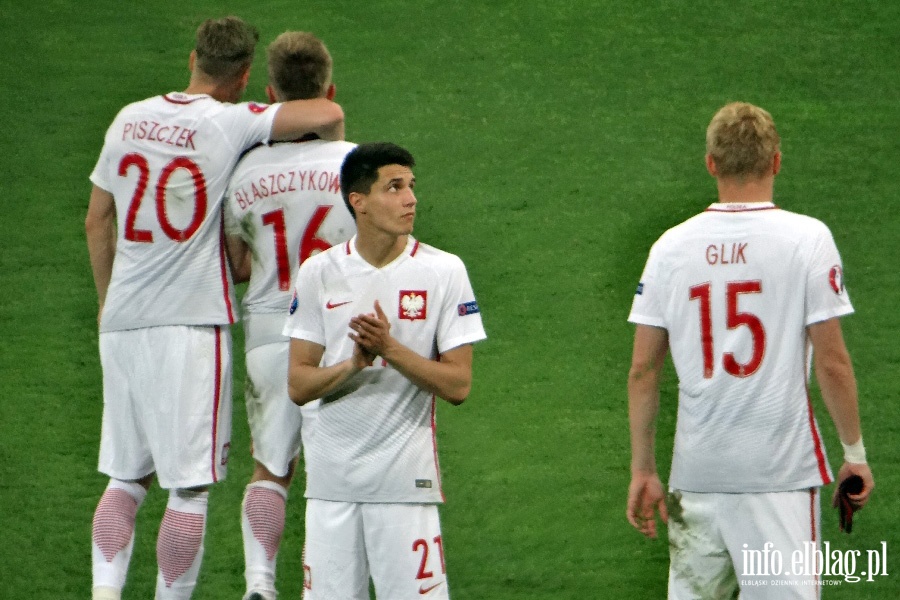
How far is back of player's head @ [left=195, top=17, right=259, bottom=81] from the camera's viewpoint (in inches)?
165

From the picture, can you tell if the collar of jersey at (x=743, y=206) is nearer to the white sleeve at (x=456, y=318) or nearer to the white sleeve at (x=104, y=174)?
the white sleeve at (x=456, y=318)

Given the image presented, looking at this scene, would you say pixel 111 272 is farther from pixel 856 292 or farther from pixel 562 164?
pixel 856 292

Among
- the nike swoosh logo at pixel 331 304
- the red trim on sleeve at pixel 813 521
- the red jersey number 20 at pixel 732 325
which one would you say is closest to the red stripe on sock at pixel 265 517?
the nike swoosh logo at pixel 331 304

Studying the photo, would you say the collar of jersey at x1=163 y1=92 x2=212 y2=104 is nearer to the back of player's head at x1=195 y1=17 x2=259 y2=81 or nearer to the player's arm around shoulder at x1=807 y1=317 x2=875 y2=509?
the back of player's head at x1=195 y1=17 x2=259 y2=81

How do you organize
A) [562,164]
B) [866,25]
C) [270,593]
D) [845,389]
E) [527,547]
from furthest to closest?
[866,25] < [562,164] < [527,547] < [270,593] < [845,389]

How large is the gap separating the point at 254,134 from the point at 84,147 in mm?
3115

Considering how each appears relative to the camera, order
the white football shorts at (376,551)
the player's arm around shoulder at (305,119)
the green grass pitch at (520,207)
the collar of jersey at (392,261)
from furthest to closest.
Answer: the green grass pitch at (520,207) < the player's arm around shoulder at (305,119) < the collar of jersey at (392,261) < the white football shorts at (376,551)

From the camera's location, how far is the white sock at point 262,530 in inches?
167

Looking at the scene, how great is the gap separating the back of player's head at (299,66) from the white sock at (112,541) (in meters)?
1.34

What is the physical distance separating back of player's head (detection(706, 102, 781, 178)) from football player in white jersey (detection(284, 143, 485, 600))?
714 mm

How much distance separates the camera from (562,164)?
697 cm

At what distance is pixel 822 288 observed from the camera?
126 inches

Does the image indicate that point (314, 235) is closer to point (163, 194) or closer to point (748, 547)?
point (163, 194)

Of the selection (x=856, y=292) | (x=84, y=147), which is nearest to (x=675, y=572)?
(x=856, y=292)
